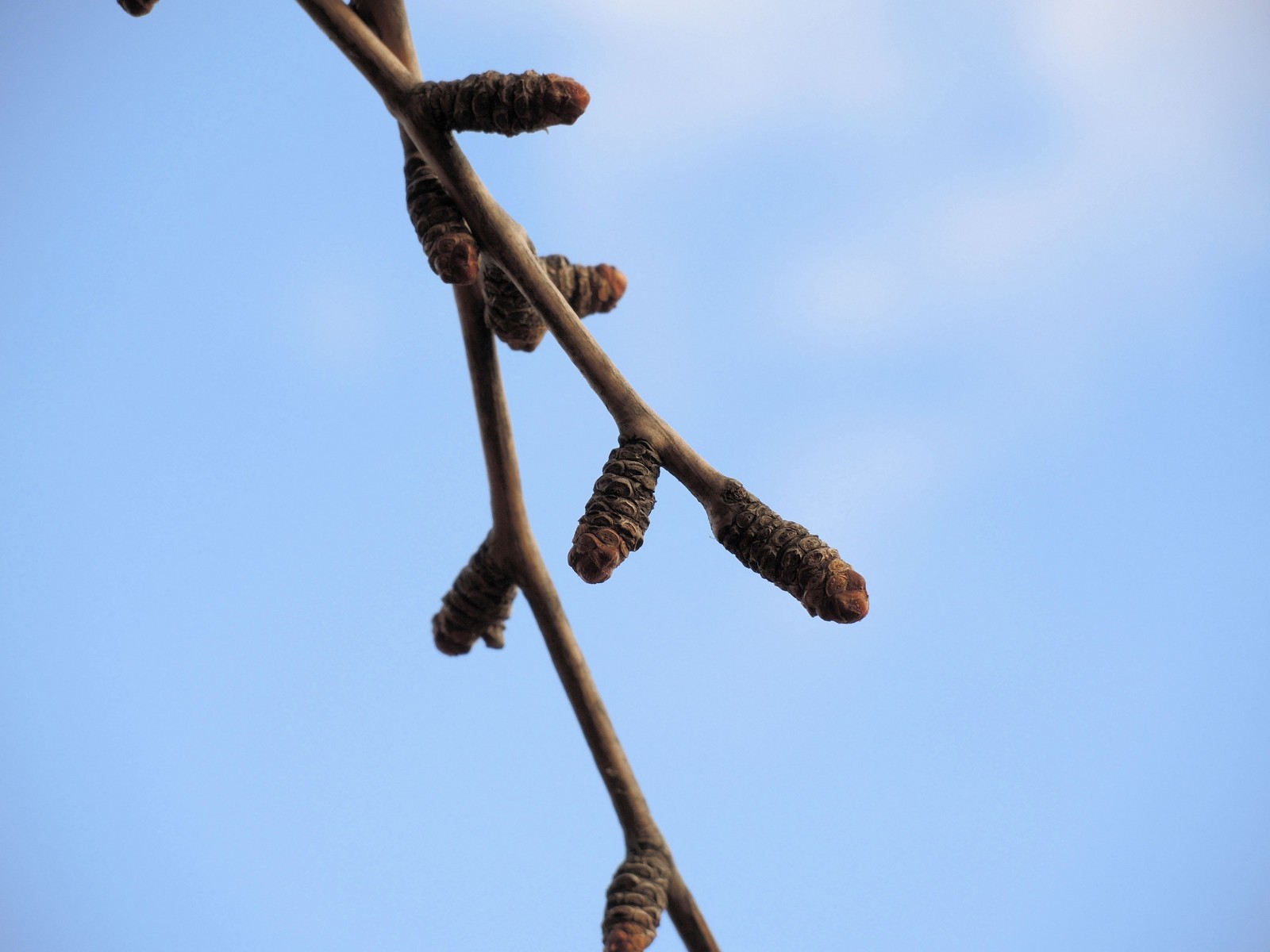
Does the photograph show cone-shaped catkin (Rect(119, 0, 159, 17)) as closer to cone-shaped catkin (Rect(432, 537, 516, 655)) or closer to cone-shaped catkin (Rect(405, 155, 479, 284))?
cone-shaped catkin (Rect(405, 155, 479, 284))

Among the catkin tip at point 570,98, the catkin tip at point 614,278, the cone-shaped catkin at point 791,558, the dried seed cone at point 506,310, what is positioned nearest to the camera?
the cone-shaped catkin at point 791,558

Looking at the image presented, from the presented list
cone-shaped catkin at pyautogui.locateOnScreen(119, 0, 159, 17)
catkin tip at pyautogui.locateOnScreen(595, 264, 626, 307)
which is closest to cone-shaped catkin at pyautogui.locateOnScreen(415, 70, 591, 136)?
catkin tip at pyautogui.locateOnScreen(595, 264, 626, 307)

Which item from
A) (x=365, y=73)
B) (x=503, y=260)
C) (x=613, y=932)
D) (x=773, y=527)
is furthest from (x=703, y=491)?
(x=365, y=73)

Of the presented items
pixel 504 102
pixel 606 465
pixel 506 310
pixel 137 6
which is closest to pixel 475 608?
pixel 506 310

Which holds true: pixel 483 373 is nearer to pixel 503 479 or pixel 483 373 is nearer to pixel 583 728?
pixel 503 479

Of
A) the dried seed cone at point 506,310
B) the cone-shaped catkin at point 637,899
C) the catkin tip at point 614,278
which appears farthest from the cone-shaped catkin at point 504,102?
the cone-shaped catkin at point 637,899

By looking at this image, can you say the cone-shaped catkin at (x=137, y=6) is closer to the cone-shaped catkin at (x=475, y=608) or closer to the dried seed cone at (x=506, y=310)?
the dried seed cone at (x=506, y=310)
